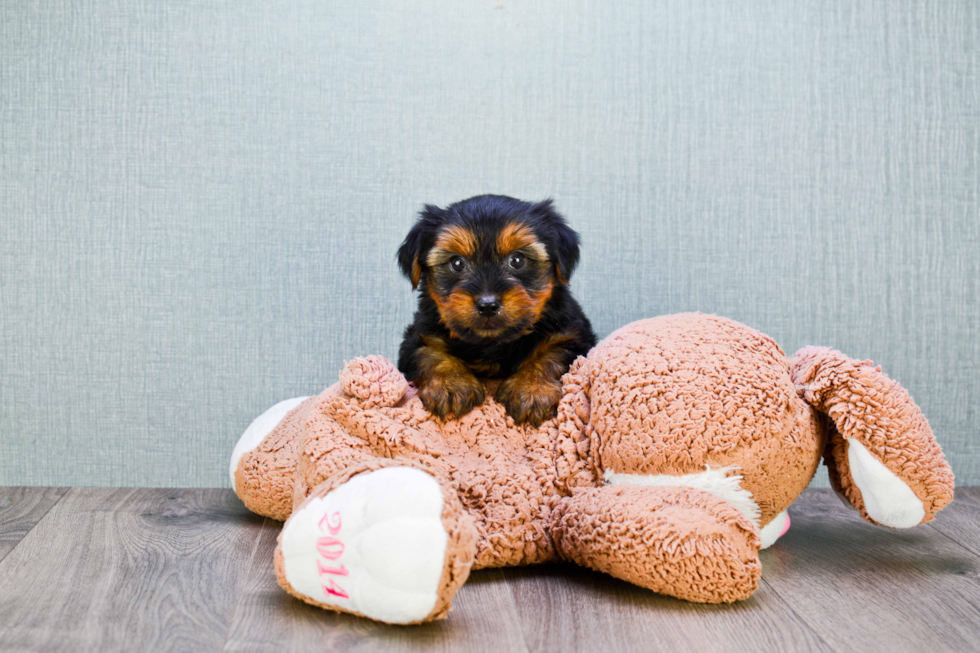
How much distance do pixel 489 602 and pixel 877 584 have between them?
870mm

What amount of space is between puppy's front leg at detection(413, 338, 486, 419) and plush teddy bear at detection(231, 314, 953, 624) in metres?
0.03

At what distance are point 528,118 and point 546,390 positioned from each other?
1.15 m

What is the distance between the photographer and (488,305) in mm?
1838

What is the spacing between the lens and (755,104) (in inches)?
A: 108

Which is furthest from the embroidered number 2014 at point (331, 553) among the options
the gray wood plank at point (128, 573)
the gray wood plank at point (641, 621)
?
the gray wood plank at point (641, 621)

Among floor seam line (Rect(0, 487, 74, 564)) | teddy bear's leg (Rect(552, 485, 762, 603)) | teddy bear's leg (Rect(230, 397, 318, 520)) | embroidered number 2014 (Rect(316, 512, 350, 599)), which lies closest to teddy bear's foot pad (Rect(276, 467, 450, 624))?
embroidered number 2014 (Rect(316, 512, 350, 599))

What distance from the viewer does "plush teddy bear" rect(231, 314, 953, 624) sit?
151cm

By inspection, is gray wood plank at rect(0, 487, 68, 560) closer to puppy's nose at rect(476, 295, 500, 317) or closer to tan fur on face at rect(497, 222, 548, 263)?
puppy's nose at rect(476, 295, 500, 317)

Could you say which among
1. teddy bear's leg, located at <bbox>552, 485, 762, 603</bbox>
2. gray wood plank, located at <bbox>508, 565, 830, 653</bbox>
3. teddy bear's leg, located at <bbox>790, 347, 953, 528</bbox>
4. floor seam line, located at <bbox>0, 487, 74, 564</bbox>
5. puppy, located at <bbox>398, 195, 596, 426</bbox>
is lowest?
gray wood plank, located at <bbox>508, 565, 830, 653</bbox>

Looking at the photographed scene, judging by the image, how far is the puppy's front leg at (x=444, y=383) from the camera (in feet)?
6.29

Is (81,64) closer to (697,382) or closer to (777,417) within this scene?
(697,382)

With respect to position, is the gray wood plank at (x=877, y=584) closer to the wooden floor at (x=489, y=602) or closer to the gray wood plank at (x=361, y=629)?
the wooden floor at (x=489, y=602)

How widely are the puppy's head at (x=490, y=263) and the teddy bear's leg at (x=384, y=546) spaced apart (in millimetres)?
532

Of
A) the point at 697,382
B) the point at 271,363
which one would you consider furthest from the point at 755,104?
the point at 271,363
